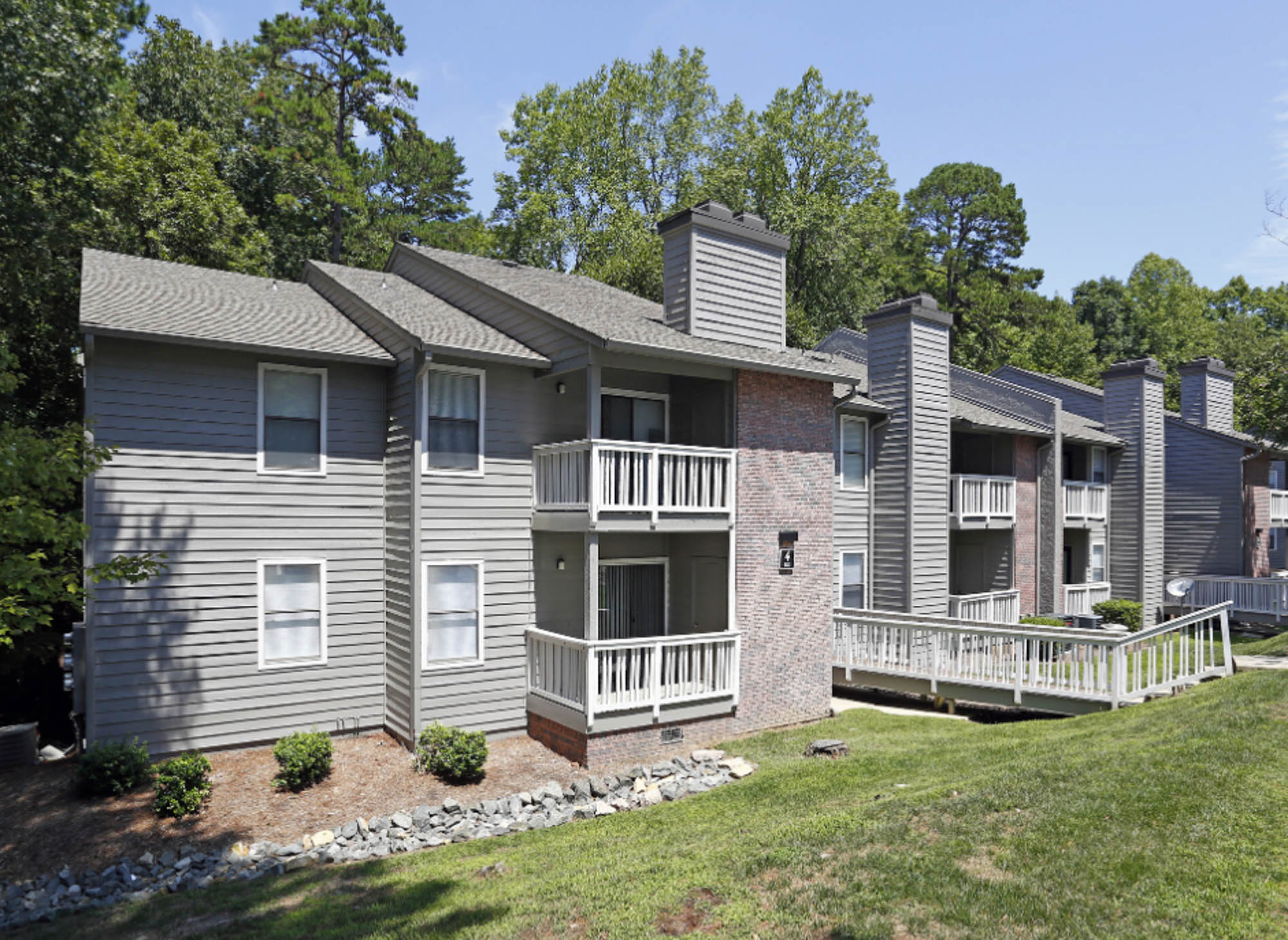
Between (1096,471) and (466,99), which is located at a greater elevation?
(466,99)

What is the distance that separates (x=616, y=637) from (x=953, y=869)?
9.09 metres

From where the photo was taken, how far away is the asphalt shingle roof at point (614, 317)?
1273cm

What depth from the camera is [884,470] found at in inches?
754

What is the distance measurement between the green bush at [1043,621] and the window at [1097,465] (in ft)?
23.5

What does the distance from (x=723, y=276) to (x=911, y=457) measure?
677 centimetres

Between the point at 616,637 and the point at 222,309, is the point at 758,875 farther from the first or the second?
the point at 222,309

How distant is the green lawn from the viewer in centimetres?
572

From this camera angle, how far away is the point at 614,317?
14.4 metres

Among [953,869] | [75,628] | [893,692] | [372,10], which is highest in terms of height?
[372,10]

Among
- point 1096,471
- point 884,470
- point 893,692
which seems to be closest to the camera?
point 893,692

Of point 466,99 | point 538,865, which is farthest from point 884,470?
point 466,99

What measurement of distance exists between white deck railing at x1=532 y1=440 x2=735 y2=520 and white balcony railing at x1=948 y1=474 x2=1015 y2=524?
889 cm

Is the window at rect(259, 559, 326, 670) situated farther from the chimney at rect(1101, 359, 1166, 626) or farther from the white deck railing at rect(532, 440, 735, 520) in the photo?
A: the chimney at rect(1101, 359, 1166, 626)

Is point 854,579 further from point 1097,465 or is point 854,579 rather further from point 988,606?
point 1097,465
